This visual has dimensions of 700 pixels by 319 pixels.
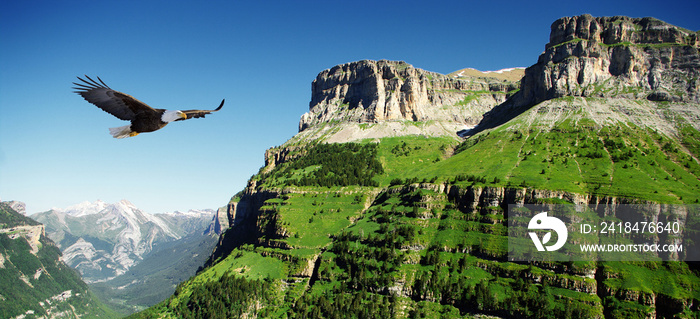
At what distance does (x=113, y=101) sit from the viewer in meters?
16.2

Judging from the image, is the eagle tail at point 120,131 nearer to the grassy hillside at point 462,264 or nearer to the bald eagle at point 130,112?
the bald eagle at point 130,112

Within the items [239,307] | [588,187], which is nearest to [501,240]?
[588,187]

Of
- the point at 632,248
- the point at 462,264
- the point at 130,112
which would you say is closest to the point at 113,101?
the point at 130,112

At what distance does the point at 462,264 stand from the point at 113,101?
466ft

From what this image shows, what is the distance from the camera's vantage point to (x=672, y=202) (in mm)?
131500

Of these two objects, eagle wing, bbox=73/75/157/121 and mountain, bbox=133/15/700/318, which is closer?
eagle wing, bbox=73/75/157/121

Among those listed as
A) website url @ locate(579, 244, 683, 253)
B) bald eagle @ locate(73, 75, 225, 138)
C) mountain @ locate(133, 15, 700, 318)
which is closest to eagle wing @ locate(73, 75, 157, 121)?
bald eagle @ locate(73, 75, 225, 138)

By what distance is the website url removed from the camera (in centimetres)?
12319

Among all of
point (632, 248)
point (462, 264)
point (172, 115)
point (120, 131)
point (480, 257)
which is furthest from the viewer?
point (480, 257)

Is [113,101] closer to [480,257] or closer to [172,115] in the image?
[172,115]

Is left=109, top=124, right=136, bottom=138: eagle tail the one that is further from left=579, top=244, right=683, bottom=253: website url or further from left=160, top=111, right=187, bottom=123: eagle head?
left=579, top=244, right=683, bottom=253: website url

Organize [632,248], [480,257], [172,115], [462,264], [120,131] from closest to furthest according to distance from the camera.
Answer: [172,115]
[120,131]
[632,248]
[462,264]
[480,257]

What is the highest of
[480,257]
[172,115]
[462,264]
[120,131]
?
[172,115]

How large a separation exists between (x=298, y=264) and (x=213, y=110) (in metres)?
165
